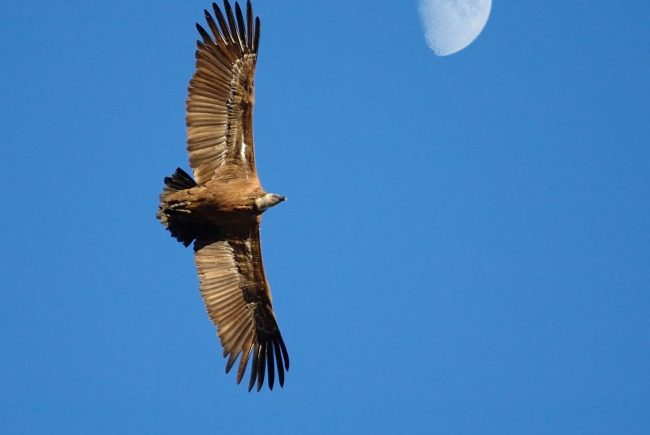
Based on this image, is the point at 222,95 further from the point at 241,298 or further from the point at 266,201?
the point at 241,298

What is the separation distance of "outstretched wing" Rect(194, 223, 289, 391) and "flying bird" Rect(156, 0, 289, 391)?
14 millimetres

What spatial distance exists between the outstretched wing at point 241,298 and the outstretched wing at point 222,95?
3.50 ft

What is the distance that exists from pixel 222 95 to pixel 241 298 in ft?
9.89

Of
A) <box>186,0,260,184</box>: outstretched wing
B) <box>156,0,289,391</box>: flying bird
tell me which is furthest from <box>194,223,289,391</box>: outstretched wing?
<box>186,0,260,184</box>: outstretched wing

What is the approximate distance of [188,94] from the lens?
17.0 metres

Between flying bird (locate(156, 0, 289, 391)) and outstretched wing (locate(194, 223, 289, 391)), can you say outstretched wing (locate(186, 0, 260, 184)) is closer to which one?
flying bird (locate(156, 0, 289, 391))

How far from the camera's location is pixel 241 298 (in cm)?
1784

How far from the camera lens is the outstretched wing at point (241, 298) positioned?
691 inches

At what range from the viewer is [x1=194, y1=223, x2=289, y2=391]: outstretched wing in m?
17.5

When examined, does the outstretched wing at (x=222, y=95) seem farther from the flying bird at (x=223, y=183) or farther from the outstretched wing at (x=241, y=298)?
the outstretched wing at (x=241, y=298)

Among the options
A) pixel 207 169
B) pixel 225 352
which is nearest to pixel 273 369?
pixel 225 352

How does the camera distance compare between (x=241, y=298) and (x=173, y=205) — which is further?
(x=241, y=298)

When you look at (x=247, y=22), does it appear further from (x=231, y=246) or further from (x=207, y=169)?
(x=231, y=246)

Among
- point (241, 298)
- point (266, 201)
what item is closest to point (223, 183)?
point (266, 201)
